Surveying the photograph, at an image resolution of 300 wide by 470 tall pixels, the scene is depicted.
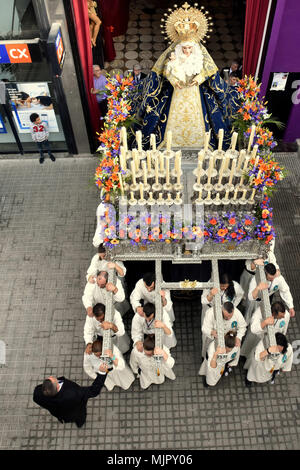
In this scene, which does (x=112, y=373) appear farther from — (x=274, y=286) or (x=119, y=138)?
(x=119, y=138)

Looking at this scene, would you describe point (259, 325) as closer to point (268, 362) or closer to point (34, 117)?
point (268, 362)

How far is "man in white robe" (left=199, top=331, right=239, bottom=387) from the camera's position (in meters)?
6.23

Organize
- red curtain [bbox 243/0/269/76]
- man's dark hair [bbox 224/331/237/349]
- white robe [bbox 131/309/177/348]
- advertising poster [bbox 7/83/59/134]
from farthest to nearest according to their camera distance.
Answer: advertising poster [bbox 7/83/59/134], red curtain [bbox 243/0/269/76], white robe [bbox 131/309/177/348], man's dark hair [bbox 224/331/237/349]

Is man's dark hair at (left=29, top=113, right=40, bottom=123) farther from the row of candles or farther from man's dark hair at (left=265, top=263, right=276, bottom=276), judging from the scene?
man's dark hair at (left=265, top=263, right=276, bottom=276)

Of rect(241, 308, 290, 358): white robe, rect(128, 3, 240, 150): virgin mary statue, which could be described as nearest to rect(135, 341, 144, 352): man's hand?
rect(241, 308, 290, 358): white robe

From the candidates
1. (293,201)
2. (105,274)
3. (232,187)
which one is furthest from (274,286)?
(293,201)

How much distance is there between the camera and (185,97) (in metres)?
7.23

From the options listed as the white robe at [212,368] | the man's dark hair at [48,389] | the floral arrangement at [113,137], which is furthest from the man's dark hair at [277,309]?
the man's dark hair at [48,389]

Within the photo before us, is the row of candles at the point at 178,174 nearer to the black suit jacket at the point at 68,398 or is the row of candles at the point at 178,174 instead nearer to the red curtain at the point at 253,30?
the black suit jacket at the point at 68,398

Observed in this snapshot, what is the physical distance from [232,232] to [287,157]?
4560mm

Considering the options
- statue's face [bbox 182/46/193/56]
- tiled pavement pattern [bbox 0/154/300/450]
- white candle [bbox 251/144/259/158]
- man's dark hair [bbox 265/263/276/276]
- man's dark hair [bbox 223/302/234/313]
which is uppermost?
statue's face [bbox 182/46/193/56]

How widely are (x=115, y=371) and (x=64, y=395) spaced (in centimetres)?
102

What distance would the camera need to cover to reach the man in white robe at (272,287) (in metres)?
6.55

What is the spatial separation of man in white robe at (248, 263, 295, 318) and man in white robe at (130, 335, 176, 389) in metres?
1.60
